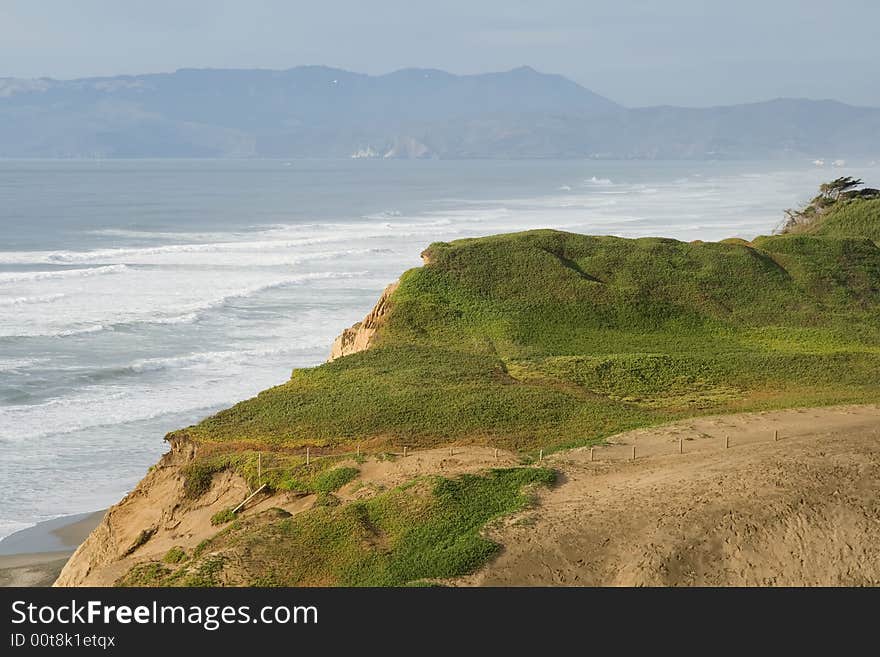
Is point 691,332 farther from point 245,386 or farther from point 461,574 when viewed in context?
point 461,574

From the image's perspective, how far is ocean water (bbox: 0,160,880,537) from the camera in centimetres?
3684

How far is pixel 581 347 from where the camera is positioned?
38.2 meters

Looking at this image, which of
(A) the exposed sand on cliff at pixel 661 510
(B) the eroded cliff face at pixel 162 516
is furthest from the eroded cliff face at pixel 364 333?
(A) the exposed sand on cliff at pixel 661 510

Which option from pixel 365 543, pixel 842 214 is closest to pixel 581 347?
pixel 365 543

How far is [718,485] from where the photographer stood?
21.4 meters

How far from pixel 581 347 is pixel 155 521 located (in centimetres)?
1780

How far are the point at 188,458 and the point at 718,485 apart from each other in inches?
482

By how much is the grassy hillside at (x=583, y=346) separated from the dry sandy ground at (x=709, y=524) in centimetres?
489

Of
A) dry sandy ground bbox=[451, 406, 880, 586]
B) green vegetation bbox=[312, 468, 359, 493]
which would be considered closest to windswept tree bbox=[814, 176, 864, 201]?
dry sandy ground bbox=[451, 406, 880, 586]

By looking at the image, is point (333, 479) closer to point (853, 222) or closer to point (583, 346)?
point (583, 346)

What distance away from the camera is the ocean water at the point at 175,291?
36.8 m

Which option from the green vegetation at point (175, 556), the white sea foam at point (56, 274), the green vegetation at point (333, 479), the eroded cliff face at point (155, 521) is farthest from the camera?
the white sea foam at point (56, 274)

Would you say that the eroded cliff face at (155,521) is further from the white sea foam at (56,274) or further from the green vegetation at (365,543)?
the white sea foam at (56,274)

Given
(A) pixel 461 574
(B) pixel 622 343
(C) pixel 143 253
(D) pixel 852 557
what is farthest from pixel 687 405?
(C) pixel 143 253
